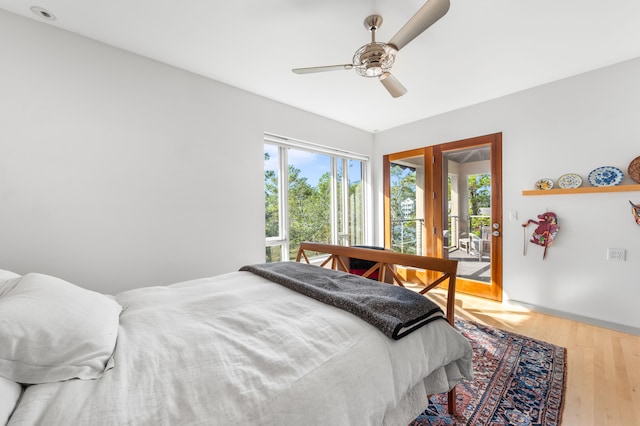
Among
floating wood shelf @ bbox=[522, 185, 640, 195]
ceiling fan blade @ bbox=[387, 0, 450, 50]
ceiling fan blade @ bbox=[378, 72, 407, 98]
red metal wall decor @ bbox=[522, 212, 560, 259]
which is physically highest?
ceiling fan blade @ bbox=[387, 0, 450, 50]

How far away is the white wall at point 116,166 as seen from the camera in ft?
6.15

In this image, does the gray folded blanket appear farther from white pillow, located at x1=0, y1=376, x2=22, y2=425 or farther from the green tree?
the green tree

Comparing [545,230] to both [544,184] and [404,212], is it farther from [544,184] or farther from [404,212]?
[404,212]

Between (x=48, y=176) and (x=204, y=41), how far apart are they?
5.24ft

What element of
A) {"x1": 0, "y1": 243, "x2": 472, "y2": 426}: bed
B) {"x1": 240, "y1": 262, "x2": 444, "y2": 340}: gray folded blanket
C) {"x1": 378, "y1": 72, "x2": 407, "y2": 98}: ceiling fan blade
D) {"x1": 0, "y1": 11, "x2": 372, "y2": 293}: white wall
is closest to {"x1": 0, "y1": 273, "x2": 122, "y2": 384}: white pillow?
{"x1": 0, "y1": 243, "x2": 472, "y2": 426}: bed

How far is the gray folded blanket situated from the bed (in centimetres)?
3

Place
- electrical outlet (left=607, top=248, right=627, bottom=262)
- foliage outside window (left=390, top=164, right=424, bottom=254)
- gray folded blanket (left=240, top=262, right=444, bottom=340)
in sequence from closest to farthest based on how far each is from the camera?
gray folded blanket (left=240, top=262, right=444, bottom=340) → electrical outlet (left=607, top=248, right=627, bottom=262) → foliage outside window (left=390, top=164, right=424, bottom=254)

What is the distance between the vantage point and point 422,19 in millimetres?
1494

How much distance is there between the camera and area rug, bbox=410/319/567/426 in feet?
4.99

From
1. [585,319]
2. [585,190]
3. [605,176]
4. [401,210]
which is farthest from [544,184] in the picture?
[401,210]

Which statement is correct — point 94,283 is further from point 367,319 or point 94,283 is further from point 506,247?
point 506,247

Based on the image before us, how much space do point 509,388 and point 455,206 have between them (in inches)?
98.8

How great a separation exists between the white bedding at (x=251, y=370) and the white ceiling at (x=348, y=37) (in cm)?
197

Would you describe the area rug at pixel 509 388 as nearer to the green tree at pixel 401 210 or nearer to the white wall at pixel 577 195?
the white wall at pixel 577 195
